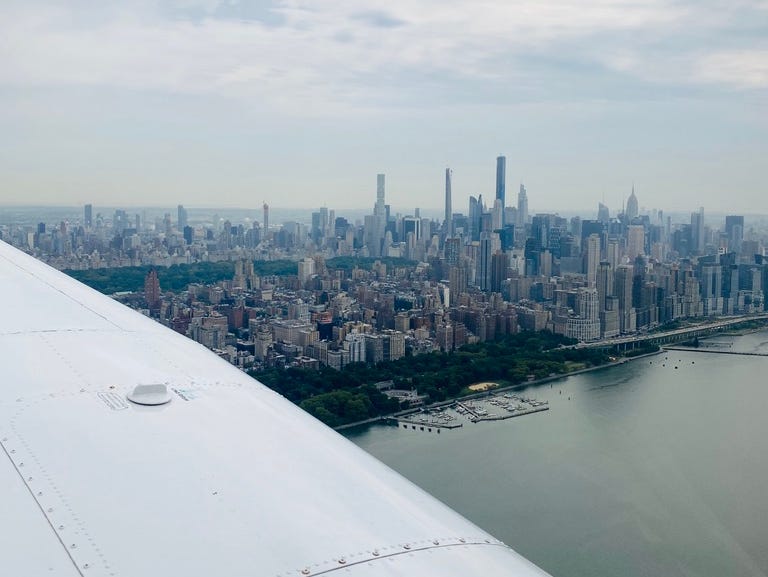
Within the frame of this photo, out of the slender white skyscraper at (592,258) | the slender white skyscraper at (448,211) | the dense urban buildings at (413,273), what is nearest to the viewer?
the dense urban buildings at (413,273)

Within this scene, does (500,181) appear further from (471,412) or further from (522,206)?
(471,412)

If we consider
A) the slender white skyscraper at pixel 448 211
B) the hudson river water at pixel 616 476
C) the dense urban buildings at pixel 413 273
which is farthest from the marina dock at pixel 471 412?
the slender white skyscraper at pixel 448 211

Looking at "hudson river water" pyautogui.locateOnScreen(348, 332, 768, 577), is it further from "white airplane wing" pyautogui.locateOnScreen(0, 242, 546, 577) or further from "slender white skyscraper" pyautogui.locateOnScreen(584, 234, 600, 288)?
"slender white skyscraper" pyautogui.locateOnScreen(584, 234, 600, 288)

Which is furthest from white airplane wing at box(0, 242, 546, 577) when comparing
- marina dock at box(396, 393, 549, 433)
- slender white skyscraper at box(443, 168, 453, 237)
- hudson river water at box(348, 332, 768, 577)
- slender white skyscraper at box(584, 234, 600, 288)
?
slender white skyscraper at box(443, 168, 453, 237)

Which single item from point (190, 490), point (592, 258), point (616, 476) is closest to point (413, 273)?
point (592, 258)

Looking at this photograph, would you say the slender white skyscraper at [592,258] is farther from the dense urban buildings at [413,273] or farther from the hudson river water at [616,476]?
the hudson river water at [616,476]

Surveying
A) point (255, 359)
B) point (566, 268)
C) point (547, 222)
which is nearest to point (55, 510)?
point (255, 359)
